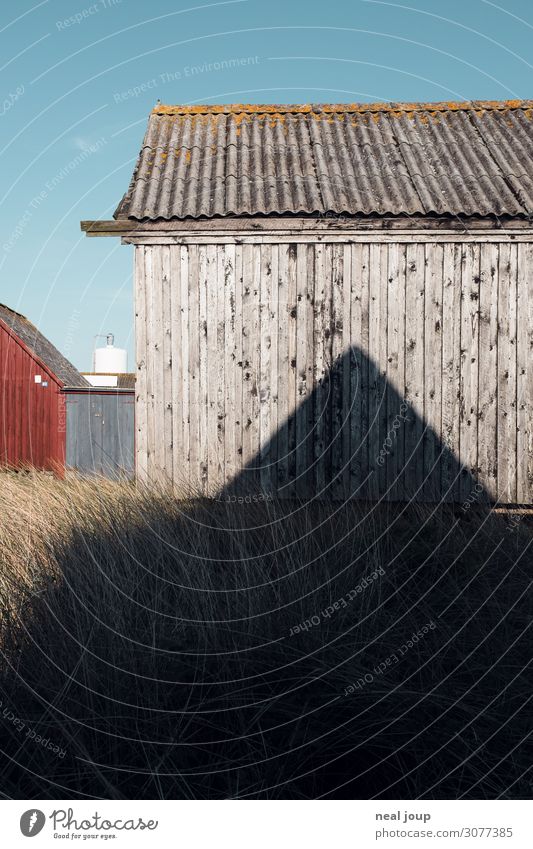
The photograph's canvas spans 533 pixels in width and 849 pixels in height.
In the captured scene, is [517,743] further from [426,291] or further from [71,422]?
[71,422]

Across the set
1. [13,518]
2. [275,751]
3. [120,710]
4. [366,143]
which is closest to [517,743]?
[275,751]

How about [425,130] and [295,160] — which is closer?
[295,160]

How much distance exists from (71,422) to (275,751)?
53.8ft

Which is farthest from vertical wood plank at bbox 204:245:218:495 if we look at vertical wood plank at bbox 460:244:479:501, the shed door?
the shed door

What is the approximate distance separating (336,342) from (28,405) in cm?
1276

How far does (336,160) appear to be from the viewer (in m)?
8.80

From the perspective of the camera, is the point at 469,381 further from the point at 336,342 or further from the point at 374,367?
the point at 336,342

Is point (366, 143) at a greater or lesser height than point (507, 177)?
greater

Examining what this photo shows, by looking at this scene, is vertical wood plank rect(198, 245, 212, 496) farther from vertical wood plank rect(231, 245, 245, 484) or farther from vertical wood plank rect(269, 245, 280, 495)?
vertical wood plank rect(269, 245, 280, 495)

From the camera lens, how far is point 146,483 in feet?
26.2

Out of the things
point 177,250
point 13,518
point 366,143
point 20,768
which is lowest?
point 20,768

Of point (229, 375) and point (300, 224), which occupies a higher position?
point (300, 224)

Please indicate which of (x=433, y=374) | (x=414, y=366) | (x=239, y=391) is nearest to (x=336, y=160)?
(x=414, y=366)

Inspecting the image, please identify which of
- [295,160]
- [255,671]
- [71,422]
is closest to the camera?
[255,671]
